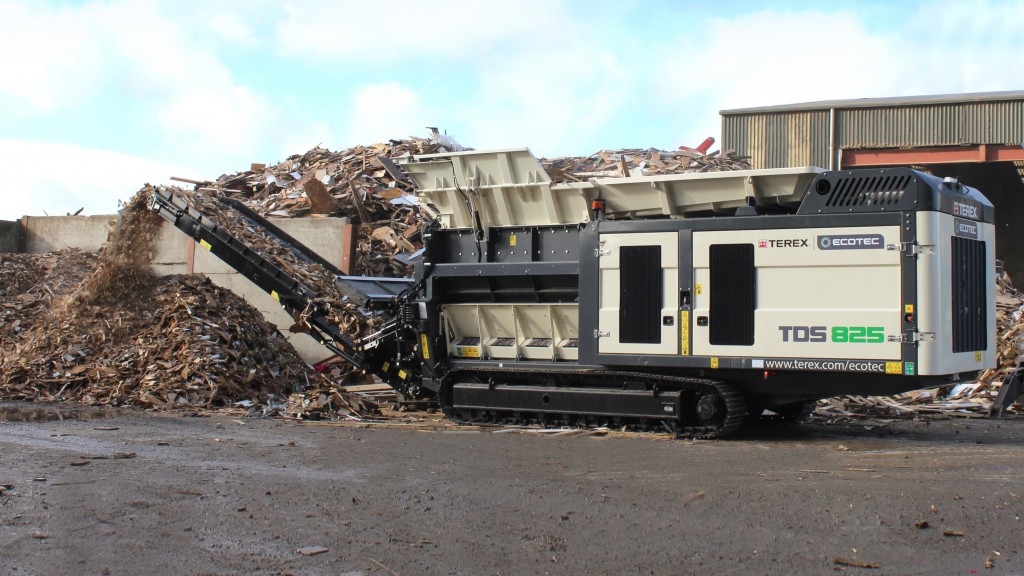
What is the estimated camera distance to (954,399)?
14078 millimetres

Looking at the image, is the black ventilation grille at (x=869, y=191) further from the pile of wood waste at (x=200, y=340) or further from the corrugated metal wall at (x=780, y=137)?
the corrugated metal wall at (x=780, y=137)

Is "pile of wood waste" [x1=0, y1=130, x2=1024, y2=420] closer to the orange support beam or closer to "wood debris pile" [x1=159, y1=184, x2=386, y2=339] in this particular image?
"wood debris pile" [x1=159, y1=184, x2=386, y2=339]

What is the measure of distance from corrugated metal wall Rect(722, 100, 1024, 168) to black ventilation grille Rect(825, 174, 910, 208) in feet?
62.8

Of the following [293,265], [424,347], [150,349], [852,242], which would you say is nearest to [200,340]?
[150,349]

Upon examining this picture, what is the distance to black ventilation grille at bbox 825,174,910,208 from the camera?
9578 mm

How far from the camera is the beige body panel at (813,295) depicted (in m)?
9.50

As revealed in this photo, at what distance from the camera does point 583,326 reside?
11.0 metres

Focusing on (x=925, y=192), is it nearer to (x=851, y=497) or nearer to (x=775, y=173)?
(x=775, y=173)

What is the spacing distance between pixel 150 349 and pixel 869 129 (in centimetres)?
2197

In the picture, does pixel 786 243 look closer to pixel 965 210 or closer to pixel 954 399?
pixel 965 210

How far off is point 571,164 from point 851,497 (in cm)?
1602

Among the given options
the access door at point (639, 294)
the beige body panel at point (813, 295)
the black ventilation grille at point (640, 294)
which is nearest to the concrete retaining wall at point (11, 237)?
the access door at point (639, 294)

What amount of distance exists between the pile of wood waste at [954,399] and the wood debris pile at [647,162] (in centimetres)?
754

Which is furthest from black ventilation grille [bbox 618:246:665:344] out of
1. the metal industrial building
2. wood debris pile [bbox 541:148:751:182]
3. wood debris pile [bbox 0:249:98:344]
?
the metal industrial building
